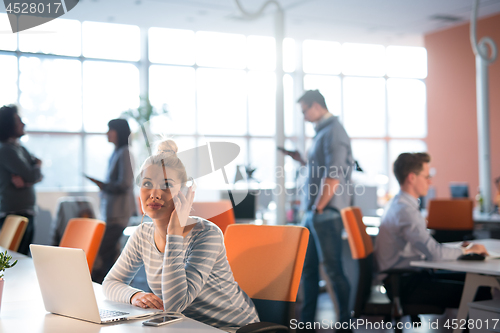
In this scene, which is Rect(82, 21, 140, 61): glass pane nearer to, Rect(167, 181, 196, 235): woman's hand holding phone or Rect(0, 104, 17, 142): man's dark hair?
Rect(0, 104, 17, 142): man's dark hair

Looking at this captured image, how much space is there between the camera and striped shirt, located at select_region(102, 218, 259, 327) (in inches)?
57.8

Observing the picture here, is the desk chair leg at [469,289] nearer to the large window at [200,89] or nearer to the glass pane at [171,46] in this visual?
the large window at [200,89]

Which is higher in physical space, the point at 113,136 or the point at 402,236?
the point at 113,136

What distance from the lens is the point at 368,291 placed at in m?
2.65

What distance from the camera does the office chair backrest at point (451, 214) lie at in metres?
4.50

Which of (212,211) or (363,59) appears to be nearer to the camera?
(212,211)

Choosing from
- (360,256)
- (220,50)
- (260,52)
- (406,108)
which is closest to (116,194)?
(360,256)

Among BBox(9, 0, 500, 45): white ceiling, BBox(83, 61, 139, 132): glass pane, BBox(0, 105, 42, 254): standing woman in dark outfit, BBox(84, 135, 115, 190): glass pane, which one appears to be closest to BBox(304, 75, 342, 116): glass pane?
BBox(9, 0, 500, 45): white ceiling

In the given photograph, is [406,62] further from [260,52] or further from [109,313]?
[109,313]

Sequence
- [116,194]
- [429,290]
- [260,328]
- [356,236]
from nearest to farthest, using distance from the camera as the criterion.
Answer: [260,328] < [429,290] < [356,236] < [116,194]

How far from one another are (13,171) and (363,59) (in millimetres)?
8364

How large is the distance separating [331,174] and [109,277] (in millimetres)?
1866

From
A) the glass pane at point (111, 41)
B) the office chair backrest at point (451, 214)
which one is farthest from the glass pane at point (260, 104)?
the office chair backrest at point (451, 214)

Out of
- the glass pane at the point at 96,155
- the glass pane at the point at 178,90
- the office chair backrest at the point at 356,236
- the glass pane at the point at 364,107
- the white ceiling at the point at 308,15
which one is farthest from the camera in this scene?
the glass pane at the point at 364,107
